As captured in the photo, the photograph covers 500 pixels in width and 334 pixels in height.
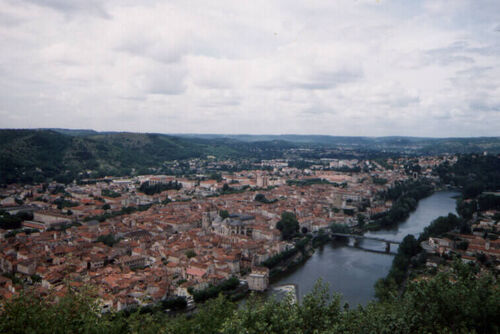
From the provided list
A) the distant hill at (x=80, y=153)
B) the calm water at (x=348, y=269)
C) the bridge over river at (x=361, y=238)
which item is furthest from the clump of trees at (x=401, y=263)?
the distant hill at (x=80, y=153)

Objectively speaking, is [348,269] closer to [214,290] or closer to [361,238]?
[361,238]

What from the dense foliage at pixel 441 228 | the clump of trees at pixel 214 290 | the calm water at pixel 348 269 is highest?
the dense foliage at pixel 441 228

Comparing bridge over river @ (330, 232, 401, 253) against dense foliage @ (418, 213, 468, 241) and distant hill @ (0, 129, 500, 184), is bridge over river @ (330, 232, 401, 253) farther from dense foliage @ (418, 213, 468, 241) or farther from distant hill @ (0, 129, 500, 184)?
→ distant hill @ (0, 129, 500, 184)

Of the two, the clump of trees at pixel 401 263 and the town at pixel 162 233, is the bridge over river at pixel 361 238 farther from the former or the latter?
the clump of trees at pixel 401 263

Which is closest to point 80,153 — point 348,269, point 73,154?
A: point 73,154

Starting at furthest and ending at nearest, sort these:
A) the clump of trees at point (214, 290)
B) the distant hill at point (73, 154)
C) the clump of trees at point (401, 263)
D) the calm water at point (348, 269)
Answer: the distant hill at point (73, 154)
the calm water at point (348, 269)
the clump of trees at point (401, 263)
the clump of trees at point (214, 290)

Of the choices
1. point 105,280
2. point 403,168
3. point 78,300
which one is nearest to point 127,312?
point 105,280
